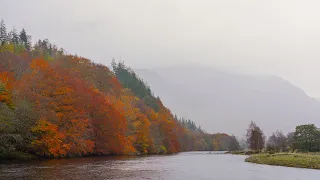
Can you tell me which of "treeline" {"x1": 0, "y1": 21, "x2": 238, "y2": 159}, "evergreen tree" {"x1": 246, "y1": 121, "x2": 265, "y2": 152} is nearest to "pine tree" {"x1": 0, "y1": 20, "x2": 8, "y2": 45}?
"treeline" {"x1": 0, "y1": 21, "x2": 238, "y2": 159}

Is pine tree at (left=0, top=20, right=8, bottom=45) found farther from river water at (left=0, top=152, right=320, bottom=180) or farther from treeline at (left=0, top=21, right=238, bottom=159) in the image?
river water at (left=0, top=152, right=320, bottom=180)

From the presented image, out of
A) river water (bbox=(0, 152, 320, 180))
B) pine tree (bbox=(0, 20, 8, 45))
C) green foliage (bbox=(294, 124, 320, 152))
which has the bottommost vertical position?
river water (bbox=(0, 152, 320, 180))

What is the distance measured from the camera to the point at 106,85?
142125 millimetres

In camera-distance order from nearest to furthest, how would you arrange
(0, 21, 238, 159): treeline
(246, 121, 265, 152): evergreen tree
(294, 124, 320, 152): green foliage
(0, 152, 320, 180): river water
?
1. (0, 152, 320, 180): river water
2. (0, 21, 238, 159): treeline
3. (294, 124, 320, 152): green foliage
4. (246, 121, 265, 152): evergreen tree

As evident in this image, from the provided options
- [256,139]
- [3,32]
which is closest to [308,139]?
[256,139]

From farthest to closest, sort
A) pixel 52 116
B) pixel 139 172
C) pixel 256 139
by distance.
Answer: pixel 256 139, pixel 52 116, pixel 139 172

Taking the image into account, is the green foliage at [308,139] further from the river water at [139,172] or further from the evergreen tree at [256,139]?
the river water at [139,172]

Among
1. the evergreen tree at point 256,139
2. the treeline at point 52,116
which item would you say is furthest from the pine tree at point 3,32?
the evergreen tree at point 256,139

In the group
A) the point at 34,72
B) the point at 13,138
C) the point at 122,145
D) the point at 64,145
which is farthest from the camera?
the point at 122,145

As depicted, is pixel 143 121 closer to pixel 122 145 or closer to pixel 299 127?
pixel 122 145

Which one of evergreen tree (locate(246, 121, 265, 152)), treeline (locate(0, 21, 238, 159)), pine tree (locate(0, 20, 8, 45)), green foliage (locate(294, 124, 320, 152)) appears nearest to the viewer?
treeline (locate(0, 21, 238, 159))

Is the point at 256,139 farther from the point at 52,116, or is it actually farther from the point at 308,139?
the point at 52,116

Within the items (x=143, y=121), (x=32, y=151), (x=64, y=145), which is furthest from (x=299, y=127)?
(x=32, y=151)

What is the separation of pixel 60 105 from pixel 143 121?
190 ft
